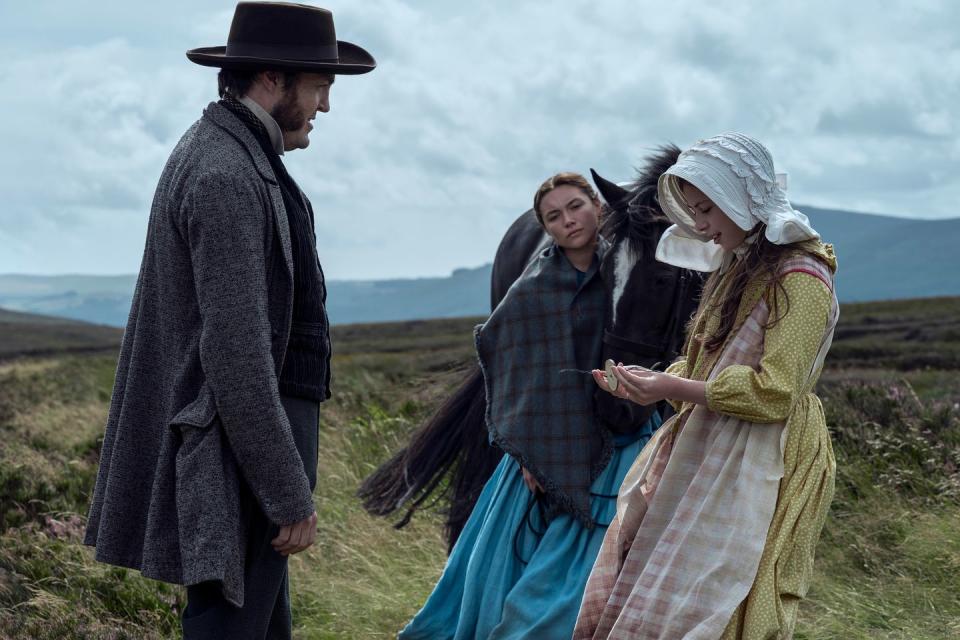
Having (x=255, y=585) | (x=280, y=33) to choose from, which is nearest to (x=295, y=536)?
(x=255, y=585)

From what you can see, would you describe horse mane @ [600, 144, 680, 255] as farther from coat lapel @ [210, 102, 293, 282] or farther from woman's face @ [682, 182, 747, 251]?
coat lapel @ [210, 102, 293, 282]

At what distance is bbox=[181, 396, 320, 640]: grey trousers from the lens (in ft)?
8.43

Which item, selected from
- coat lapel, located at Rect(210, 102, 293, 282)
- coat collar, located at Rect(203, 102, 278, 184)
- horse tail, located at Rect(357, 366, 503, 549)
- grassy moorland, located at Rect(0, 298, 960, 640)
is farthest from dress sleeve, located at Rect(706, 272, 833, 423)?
horse tail, located at Rect(357, 366, 503, 549)

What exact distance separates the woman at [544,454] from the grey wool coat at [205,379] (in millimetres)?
1636

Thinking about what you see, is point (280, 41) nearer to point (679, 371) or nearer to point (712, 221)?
point (712, 221)

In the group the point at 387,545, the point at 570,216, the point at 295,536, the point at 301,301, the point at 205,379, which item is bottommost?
the point at 387,545

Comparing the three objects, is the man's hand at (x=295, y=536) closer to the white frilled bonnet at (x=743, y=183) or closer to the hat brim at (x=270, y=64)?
the hat brim at (x=270, y=64)

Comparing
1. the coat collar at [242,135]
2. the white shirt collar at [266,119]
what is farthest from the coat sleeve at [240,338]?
the white shirt collar at [266,119]

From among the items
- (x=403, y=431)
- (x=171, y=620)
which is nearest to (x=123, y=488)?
(x=171, y=620)

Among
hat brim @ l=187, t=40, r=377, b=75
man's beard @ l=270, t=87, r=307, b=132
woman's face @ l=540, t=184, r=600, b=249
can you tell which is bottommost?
woman's face @ l=540, t=184, r=600, b=249

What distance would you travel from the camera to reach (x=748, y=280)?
287 centimetres

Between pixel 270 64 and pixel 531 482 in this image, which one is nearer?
pixel 270 64

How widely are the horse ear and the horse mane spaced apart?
0.9 inches

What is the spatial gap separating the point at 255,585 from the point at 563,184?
221 centimetres
